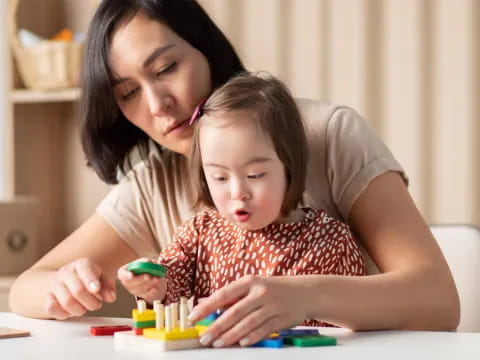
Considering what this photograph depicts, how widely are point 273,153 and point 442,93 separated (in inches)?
55.1

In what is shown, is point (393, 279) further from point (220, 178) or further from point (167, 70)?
point (167, 70)

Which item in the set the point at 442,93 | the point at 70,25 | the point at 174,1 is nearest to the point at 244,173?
the point at 174,1

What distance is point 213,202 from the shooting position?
1317 mm

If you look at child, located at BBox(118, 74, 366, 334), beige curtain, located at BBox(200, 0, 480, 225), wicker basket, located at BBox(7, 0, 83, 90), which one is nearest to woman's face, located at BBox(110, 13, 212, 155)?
child, located at BBox(118, 74, 366, 334)

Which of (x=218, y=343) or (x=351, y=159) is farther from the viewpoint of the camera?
(x=351, y=159)

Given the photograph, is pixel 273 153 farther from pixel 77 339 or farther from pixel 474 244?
pixel 474 244

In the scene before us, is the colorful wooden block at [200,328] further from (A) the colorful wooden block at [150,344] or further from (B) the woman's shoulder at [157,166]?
(B) the woman's shoulder at [157,166]

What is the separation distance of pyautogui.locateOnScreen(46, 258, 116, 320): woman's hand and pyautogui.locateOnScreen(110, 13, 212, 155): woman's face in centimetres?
36

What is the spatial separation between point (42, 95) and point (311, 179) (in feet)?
5.34

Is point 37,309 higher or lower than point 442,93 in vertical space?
lower

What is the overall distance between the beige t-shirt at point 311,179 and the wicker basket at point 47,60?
116 cm

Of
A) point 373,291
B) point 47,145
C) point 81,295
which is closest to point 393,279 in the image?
point 373,291

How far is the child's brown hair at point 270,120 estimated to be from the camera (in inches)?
48.2

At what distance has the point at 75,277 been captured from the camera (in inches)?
46.8
